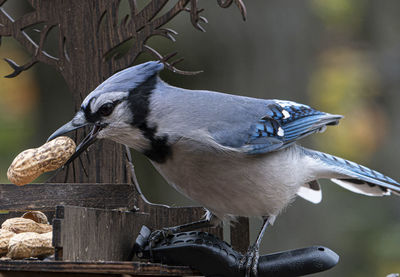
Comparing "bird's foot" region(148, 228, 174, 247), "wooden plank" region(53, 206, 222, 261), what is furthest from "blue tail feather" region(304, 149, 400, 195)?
"bird's foot" region(148, 228, 174, 247)

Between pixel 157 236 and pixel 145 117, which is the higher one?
pixel 145 117

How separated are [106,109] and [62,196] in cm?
35

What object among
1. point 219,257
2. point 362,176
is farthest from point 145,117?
point 362,176

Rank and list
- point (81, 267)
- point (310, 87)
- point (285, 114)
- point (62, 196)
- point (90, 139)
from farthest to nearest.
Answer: point (310, 87) < point (285, 114) < point (62, 196) < point (90, 139) < point (81, 267)

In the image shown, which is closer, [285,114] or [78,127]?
[78,127]

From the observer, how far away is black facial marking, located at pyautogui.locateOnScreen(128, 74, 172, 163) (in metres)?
2.13

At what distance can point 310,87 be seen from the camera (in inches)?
166

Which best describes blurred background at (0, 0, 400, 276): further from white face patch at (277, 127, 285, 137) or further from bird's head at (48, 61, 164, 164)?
bird's head at (48, 61, 164, 164)

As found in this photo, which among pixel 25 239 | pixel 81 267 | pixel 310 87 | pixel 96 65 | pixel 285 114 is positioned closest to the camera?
pixel 81 267

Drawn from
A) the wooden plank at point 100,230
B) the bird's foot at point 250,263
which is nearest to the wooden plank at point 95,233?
the wooden plank at point 100,230

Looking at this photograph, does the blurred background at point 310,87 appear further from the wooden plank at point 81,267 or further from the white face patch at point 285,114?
the wooden plank at point 81,267

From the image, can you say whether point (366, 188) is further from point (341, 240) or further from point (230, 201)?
point (341, 240)

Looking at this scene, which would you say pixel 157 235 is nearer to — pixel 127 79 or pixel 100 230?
pixel 100 230

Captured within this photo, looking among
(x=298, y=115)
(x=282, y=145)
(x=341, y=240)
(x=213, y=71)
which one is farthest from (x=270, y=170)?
(x=341, y=240)
